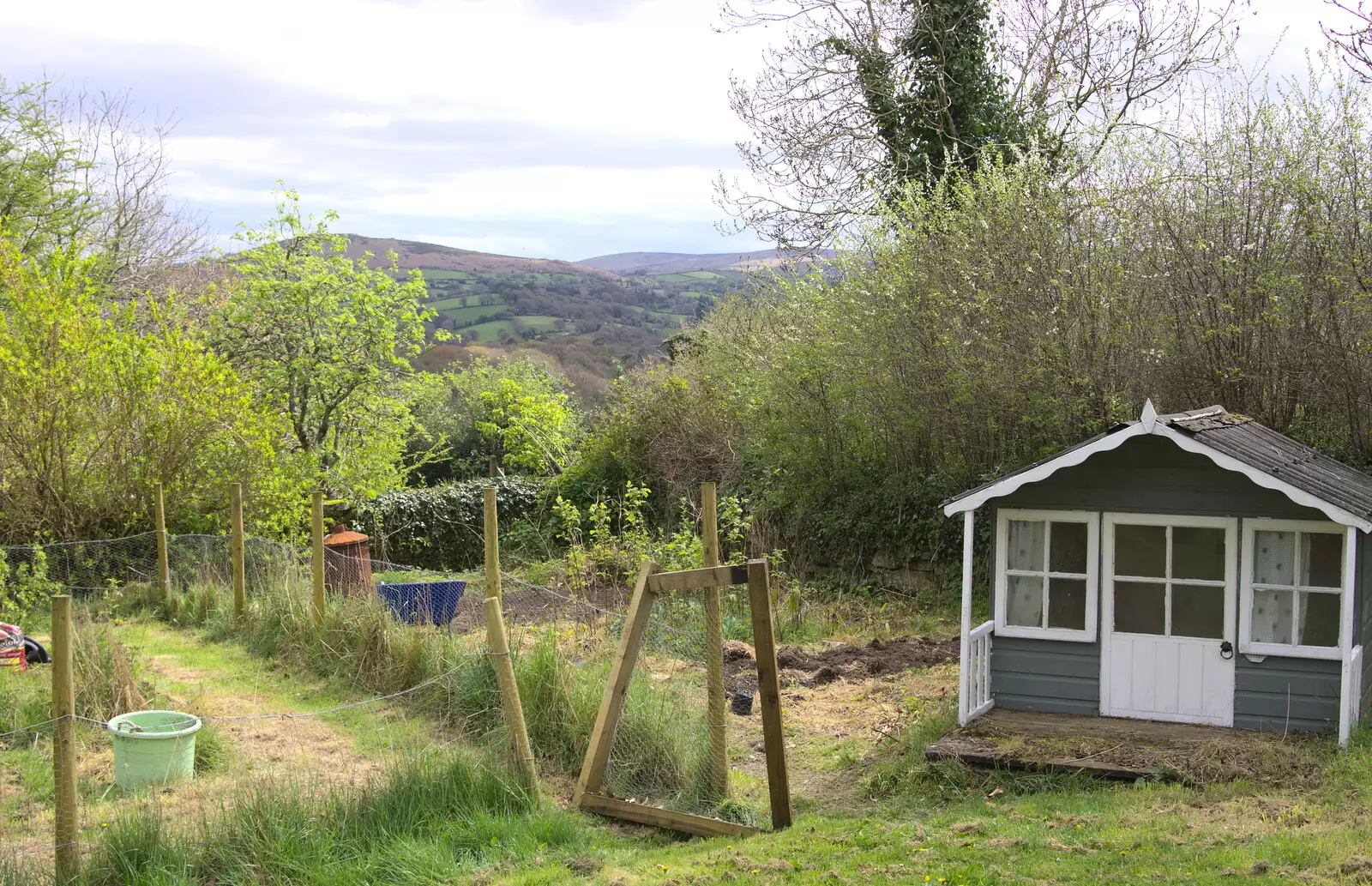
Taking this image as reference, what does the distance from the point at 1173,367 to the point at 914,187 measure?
5.42 m

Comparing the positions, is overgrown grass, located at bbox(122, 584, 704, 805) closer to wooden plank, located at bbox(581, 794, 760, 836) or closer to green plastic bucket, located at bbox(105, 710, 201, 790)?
wooden plank, located at bbox(581, 794, 760, 836)

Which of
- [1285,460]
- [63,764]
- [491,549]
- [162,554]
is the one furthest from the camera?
[162,554]

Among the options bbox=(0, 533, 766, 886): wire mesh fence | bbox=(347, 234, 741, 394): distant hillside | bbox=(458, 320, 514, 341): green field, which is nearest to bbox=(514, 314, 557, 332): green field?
bbox=(347, 234, 741, 394): distant hillside

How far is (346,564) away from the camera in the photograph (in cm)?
1227

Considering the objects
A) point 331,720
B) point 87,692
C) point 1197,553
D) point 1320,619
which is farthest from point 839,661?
point 87,692

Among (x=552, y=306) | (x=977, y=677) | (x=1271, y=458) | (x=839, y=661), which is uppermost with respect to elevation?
(x=552, y=306)

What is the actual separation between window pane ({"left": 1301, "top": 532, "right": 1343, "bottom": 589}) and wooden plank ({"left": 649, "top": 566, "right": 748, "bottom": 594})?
4.45 metres

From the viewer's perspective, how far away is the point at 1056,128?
1872cm

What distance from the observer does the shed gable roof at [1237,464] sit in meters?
7.55

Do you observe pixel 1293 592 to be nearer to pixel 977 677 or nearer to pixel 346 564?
pixel 977 677

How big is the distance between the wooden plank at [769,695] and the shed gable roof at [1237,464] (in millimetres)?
2369

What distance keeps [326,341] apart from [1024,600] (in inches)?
538

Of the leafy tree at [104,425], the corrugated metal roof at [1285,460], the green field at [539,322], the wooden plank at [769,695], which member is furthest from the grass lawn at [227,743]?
the green field at [539,322]

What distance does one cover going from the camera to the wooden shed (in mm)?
7934
